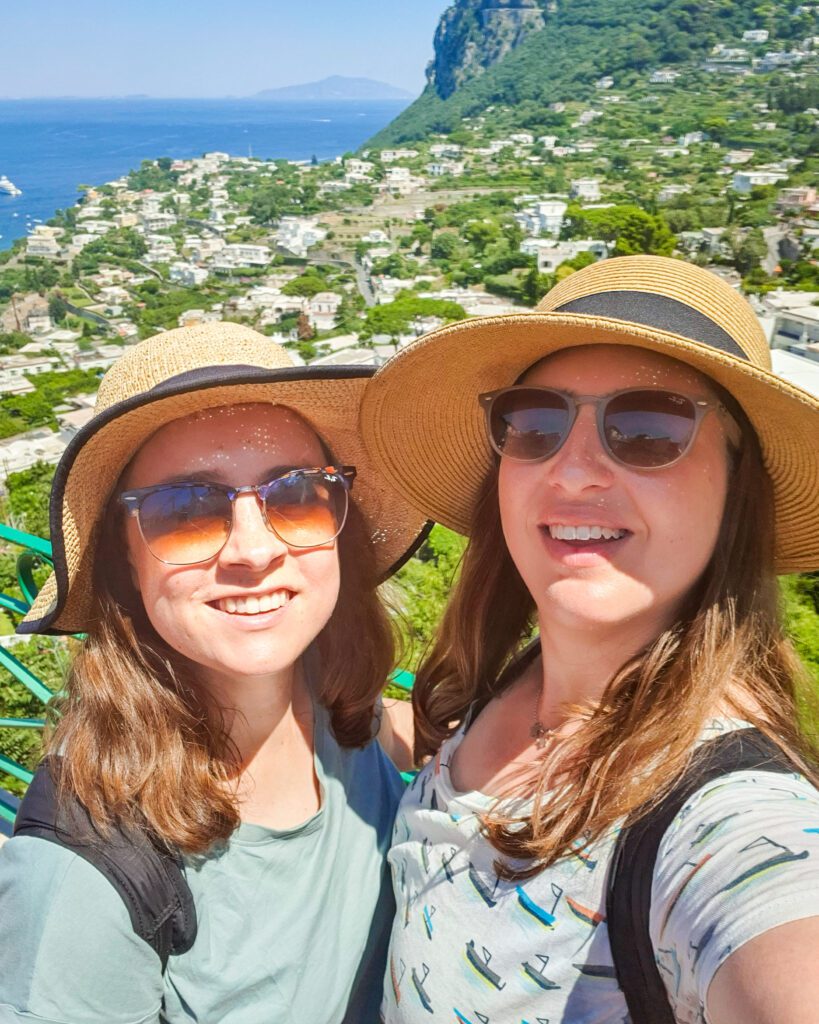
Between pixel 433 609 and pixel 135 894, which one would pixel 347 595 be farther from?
pixel 433 609

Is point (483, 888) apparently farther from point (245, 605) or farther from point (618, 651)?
point (245, 605)

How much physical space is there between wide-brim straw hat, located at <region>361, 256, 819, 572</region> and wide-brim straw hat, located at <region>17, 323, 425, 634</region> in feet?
0.26

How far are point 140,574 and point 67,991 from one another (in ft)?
1.56

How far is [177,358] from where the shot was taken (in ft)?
3.43

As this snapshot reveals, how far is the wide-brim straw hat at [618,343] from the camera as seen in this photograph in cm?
86

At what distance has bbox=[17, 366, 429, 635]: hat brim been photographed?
97cm

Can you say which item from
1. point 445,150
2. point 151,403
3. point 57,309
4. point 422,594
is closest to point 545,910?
point 151,403

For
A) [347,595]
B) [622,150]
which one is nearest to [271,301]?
[622,150]

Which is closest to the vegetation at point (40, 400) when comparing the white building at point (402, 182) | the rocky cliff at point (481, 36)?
the white building at point (402, 182)

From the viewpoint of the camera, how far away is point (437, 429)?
123cm

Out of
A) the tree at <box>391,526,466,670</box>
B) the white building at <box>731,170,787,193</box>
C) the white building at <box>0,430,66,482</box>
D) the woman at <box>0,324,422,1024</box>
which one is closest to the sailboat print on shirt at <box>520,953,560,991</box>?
the woman at <box>0,324,422,1024</box>

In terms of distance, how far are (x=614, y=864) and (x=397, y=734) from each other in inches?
29.4

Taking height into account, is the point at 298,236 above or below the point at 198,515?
below

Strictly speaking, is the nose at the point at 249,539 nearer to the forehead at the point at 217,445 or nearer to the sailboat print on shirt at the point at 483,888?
the forehead at the point at 217,445
